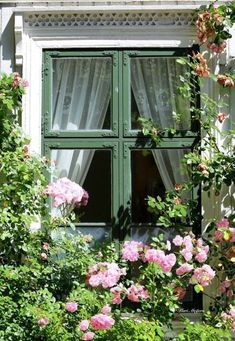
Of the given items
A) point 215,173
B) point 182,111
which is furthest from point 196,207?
point 182,111

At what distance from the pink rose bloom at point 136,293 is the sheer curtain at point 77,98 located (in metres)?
1.29

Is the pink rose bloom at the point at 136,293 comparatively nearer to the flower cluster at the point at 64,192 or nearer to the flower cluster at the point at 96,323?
the flower cluster at the point at 96,323

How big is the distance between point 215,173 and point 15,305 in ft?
5.94

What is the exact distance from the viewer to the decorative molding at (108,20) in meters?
6.69

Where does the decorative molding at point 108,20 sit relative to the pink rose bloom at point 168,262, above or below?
above

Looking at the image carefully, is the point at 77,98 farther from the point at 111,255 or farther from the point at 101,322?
the point at 101,322

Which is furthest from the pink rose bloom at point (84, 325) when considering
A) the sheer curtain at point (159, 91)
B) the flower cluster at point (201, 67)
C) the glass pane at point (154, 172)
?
the flower cluster at point (201, 67)

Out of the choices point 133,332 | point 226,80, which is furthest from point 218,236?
point 226,80

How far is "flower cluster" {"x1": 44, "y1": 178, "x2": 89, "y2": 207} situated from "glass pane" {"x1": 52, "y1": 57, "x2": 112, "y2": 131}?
0.75 meters

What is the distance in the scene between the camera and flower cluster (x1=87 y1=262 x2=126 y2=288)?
5618 millimetres

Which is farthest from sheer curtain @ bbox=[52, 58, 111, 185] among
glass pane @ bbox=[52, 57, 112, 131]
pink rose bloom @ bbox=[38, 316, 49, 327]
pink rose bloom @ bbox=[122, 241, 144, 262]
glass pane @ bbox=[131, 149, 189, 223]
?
pink rose bloom @ bbox=[38, 316, 49, 327]

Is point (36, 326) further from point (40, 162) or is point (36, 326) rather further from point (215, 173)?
point (215, 173)

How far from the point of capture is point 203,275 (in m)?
5.78

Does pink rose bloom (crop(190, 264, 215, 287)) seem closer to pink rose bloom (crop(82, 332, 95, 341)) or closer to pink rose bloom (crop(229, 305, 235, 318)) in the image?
pink rose bloom (crop(229, 305, 235, 318))
